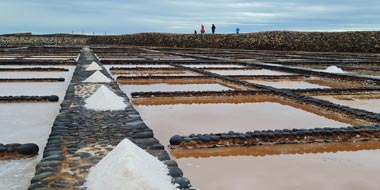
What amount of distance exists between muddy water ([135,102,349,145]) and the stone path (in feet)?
1.00

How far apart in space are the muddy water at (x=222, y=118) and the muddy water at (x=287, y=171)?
601mm

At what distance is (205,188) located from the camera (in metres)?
1.99

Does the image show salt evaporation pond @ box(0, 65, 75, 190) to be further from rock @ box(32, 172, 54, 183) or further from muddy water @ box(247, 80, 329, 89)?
muddy water @ box(247, 80, 329, 89)

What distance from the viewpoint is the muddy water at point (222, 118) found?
327cm

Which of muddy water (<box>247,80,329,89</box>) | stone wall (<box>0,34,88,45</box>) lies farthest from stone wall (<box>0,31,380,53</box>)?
muddy water (<box>247,80,329,89</box>)

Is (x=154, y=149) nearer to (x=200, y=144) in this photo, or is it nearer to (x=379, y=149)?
(x=200, y=144)

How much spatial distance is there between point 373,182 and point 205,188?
917 mm

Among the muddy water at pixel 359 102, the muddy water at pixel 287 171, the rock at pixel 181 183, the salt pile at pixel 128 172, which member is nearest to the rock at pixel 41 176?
the salt pile at pixel 128 172

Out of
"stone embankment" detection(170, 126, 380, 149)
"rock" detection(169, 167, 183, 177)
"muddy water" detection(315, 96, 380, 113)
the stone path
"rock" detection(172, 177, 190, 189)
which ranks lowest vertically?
"muddy water" detection(315, 96, 380, 113)

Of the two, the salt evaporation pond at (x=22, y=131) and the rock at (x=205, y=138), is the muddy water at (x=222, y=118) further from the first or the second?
the salt evaporation pond at (x=22, y=131)

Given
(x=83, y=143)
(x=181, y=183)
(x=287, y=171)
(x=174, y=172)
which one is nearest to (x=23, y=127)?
(x=83, y=143)

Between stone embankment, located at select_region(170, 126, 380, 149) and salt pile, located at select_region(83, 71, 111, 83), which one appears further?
salt pile, located at select_region(83, 71, 111, 83)

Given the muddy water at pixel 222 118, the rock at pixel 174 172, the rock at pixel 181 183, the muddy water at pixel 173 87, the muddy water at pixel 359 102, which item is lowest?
the muddy water at pixel 359 102

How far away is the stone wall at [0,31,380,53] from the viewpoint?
19.0 m
